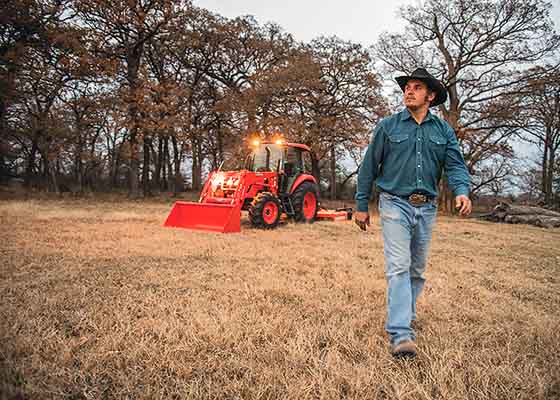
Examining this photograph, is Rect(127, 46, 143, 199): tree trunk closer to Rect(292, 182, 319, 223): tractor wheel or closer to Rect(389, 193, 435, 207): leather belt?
Rect(292, 182, 319, 223): tractor wheel

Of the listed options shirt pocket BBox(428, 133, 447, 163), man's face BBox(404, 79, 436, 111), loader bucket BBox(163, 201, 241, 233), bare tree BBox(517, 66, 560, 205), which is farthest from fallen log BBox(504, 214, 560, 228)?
man's face BBox(404, 79, 436, 111)

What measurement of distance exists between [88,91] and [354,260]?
57.6 feet

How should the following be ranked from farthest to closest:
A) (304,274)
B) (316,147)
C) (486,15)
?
(316,147) < (486,15) < (304,274)

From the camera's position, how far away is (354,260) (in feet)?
15.1

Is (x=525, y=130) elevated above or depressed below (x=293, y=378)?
above

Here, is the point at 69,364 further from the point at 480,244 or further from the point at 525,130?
the point at 525,130

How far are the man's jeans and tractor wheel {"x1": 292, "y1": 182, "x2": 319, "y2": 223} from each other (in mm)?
6338

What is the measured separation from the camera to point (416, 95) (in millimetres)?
2338

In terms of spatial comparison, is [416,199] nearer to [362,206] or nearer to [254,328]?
[362,206]

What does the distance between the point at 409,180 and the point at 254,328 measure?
1437 millimetres

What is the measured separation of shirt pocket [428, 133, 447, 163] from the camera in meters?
2.33

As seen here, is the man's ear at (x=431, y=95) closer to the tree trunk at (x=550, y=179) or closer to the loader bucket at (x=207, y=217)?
the loader bucket at (x=207, y=217)

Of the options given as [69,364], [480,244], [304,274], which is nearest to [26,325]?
[69,364]

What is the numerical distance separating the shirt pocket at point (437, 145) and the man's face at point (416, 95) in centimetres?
23
